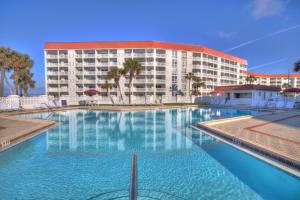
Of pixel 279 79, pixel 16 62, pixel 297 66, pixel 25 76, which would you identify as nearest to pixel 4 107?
pixel 16 62

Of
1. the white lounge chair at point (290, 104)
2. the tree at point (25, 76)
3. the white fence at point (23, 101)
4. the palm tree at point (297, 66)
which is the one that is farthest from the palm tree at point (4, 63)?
the palm tree at point (297, 66)

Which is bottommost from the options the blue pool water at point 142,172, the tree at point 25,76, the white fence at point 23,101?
the blue pool water at point 142,172

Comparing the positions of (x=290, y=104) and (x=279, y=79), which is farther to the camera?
(x=279, y=79)

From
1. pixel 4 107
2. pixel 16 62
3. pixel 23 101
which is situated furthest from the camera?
pixel 16 62

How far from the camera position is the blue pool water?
14.5ft

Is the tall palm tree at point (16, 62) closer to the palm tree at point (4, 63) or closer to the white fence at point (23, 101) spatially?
the palm tree at point (4, 63)

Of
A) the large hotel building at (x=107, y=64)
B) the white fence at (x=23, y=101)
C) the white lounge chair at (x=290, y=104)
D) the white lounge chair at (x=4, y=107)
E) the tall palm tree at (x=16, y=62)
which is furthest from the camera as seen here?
the large hotel building at (x=107, y=64)

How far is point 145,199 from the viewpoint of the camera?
417cm

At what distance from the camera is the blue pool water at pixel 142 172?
4.42 m

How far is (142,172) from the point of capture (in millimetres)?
5547

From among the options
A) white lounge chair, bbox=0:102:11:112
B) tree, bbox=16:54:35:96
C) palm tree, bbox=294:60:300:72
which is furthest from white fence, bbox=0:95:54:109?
palm tree, bbox=294:60:300:72

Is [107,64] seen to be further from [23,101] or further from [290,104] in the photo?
[290,104]

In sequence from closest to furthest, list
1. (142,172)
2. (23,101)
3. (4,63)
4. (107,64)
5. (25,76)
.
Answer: (142,172) < (23,101) < (4,63) < (25,76) < (107,64)

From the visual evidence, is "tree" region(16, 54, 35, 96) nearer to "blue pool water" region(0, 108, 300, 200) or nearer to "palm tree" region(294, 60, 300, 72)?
"blue pool water" region(0, 108, 300, 200)
